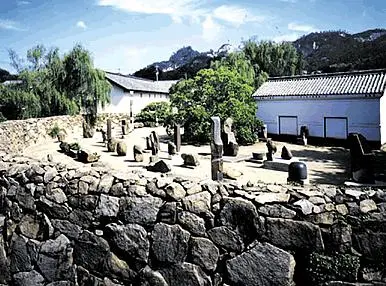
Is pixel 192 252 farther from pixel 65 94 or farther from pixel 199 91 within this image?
pixel 65 94

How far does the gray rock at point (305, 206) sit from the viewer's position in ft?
9.55

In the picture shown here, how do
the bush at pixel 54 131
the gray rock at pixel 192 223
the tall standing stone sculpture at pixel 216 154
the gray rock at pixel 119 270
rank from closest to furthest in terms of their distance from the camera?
the gray rock at pixel 192 223 < the gray rock at pixel 119 270 < the tall standing stone sculpture at pixel 216 154 < the bush at pixel 54 131

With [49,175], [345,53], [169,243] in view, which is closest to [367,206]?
[169,243]

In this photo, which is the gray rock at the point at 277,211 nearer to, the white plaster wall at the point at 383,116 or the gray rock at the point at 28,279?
the gray rock at the point at 28,279

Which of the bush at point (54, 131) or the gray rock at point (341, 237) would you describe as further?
the bush at point (54, 131)

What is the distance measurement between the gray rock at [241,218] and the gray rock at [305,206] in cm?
38

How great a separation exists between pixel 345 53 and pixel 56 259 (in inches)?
1629

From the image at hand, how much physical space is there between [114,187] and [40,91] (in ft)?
80.2

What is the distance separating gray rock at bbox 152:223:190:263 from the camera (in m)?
3.31

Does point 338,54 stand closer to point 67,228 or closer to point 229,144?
point 229,144

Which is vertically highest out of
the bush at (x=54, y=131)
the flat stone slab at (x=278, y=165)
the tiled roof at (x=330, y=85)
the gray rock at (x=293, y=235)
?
the tiled roof at (x=330, y=85)

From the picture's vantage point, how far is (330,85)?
2022 cm

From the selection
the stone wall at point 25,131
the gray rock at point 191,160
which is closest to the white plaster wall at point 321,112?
the gray rock at point 191,160

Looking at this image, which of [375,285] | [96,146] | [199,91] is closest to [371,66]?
[199,91]
